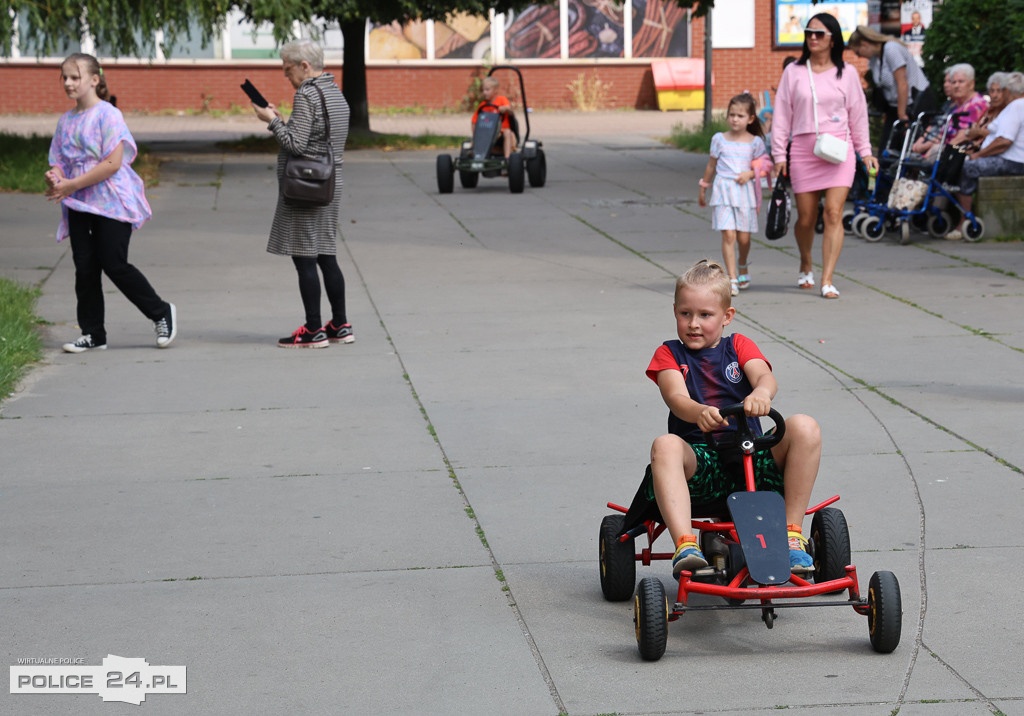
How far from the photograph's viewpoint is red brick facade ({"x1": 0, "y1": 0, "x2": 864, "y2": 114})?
3684 centimetres

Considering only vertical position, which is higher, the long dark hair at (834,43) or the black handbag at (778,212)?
the long dark hair at (834,43)

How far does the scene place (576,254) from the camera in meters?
12.6

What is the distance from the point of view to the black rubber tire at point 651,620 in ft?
13.0

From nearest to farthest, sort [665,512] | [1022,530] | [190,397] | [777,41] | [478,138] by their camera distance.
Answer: [665,512] → [1022,530] → [190,397] → [478,138] → [777,41]

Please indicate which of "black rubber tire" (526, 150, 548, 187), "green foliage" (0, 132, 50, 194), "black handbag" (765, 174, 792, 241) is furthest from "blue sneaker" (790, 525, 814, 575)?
"green foliage" (0, 132, 50, 194)

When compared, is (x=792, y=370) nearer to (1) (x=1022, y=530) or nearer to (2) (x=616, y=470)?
(2) (x=616, y=470)

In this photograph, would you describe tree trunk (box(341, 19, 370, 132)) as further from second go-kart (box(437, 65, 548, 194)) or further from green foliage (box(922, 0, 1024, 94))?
green foliage (box(922, 0, 1024, 94))

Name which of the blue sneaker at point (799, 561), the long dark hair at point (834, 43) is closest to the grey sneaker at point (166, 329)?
the long dark hair at point (834, 43)

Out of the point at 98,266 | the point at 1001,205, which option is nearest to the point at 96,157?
the point at 98,266

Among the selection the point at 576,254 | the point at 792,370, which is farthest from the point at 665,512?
the point at 576,254

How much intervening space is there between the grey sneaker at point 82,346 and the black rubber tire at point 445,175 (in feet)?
29.8

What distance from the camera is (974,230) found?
1305 cm

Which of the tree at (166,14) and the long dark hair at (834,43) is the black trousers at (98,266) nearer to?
the long dark hair at (834,43)

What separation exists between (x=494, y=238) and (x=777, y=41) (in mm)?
27464
